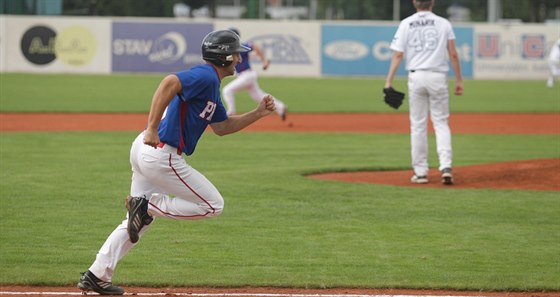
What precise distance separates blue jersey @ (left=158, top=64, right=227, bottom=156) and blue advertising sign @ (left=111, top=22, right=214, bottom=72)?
104ft

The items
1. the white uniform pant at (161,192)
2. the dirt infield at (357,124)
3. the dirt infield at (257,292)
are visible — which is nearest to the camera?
the white uniform pant at (161,192)

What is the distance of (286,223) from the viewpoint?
34.4 ft

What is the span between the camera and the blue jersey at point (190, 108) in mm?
7059

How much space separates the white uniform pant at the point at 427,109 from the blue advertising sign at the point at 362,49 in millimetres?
27360

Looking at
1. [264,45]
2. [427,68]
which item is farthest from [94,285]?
[264,45]

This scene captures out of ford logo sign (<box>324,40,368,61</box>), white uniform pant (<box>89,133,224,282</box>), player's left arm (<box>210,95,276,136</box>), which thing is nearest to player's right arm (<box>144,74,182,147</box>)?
white uniform pant (<box>89,133,224,282</box>)

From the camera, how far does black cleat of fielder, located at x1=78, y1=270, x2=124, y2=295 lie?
7246mm

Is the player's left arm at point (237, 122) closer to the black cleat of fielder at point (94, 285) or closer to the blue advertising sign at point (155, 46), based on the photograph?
the black cleat of fielder at point (94, 285)

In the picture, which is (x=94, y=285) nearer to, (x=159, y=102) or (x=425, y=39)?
(x=159, y=102)

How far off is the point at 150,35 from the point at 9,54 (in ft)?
17.1

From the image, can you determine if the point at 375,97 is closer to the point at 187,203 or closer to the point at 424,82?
the point at 424,82

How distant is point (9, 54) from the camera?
3812 centimetres

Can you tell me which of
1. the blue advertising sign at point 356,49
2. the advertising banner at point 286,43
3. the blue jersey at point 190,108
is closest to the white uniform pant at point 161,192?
the blue jersey at point 190,108

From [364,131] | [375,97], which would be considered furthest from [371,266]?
[375,97]
